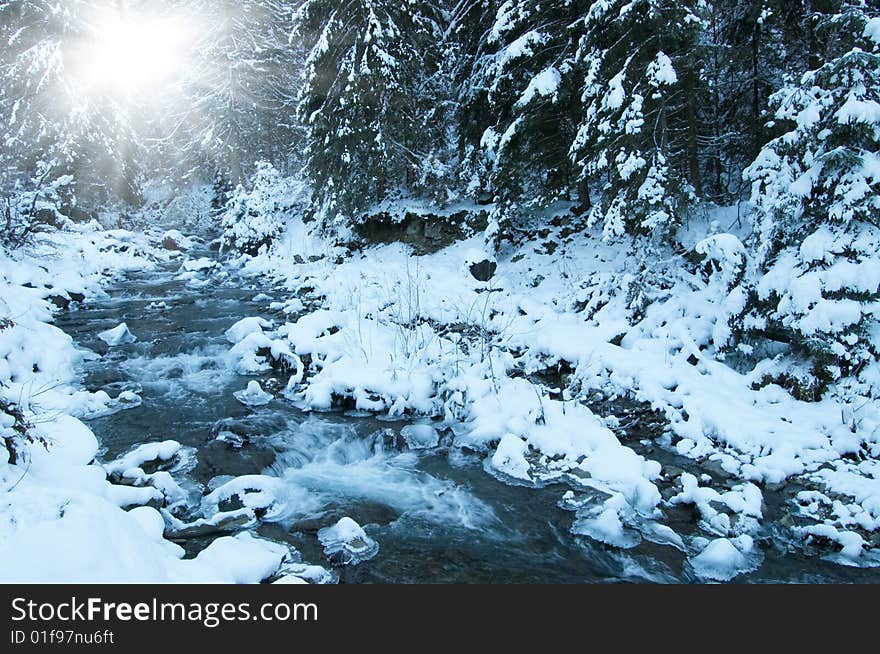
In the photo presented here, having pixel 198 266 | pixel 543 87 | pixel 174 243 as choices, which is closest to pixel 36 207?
pixel 198 266

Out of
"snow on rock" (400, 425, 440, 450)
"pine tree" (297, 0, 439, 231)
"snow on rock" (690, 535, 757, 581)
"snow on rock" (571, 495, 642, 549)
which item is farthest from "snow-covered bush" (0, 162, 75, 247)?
"snow on rock" (690, 535, 757, 581)

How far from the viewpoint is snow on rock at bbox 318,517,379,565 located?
13.1ft

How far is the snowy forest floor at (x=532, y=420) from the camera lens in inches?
143

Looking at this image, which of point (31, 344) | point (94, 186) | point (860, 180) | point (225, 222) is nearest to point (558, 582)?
point (860, 180)

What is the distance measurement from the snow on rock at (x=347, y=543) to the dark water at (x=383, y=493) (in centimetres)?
7

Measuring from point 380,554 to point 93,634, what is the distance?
200 centimetres

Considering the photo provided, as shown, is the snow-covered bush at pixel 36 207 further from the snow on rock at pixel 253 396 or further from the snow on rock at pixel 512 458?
the snow on rock at pixel 512 458

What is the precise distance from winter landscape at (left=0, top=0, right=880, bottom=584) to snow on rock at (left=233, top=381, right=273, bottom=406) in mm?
58

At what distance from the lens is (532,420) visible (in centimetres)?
601

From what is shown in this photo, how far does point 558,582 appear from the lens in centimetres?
388

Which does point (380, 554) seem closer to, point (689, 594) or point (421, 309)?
point (689, 594)

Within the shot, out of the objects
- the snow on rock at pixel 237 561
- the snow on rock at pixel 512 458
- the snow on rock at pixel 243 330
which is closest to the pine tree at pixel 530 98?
the snow on rock at pixel 243 330

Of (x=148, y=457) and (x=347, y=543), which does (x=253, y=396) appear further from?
(x=347, y=543)

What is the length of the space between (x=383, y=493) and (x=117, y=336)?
696cm
